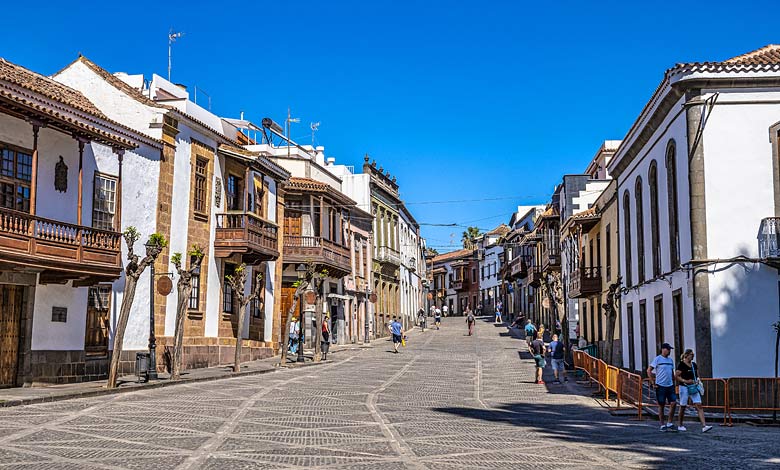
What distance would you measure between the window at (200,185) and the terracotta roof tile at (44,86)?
4.26m

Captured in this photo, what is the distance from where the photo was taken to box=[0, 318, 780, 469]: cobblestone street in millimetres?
11031

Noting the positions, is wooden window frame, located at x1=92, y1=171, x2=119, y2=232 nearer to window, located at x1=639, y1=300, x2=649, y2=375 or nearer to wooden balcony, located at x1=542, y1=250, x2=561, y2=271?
window, located at x1=639, y1=300, x2=649, y2=375

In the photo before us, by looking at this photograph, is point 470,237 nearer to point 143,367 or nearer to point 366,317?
point 366,317

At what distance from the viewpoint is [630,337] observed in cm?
2950

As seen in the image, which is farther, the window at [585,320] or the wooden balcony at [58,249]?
the window at [585,320]

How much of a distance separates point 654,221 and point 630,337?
5.98 m

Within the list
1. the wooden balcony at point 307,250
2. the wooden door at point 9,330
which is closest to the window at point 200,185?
the wooden door at point 9,330

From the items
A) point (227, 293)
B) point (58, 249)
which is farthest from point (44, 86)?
point (227, 293)

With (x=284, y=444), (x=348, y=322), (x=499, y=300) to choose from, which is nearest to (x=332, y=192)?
(x=348, y=322)

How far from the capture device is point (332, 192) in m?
41.2

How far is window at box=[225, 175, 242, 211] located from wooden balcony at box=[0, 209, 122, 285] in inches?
341

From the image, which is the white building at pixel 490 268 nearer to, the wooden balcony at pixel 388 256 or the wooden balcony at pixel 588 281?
the wooden balcony at pixel 388 256

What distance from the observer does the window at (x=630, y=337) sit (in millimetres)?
28906

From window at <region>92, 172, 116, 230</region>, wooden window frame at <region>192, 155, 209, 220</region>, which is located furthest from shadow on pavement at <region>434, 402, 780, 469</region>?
wooden window frame at <region>192, 155, 209, 220</region>
